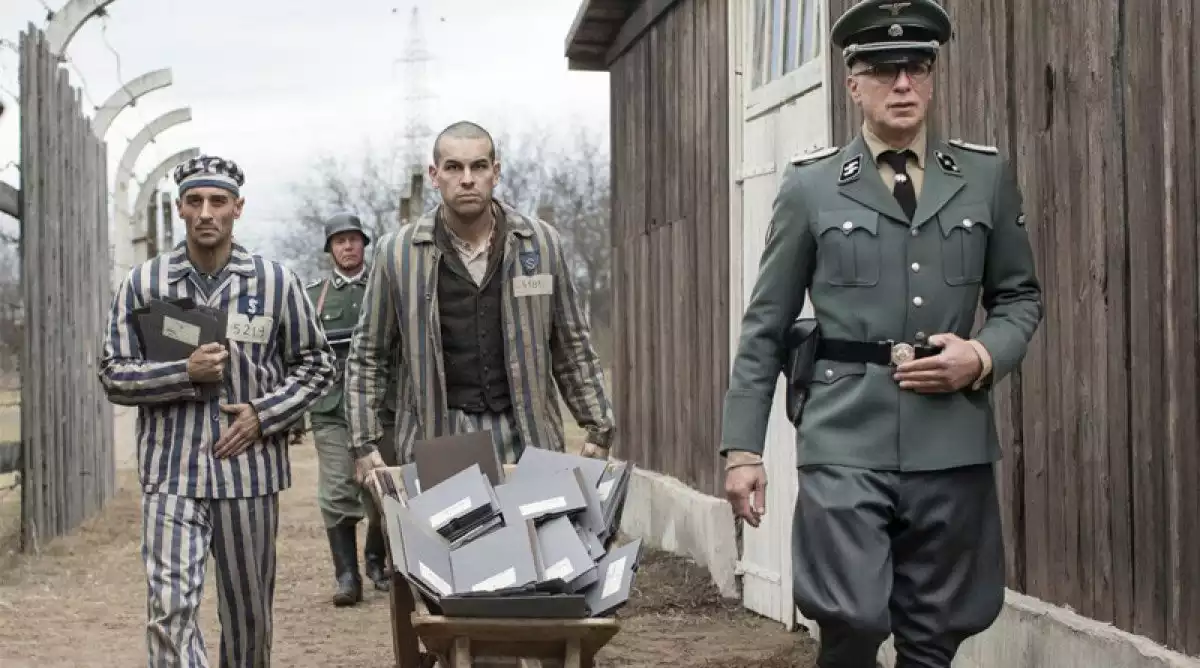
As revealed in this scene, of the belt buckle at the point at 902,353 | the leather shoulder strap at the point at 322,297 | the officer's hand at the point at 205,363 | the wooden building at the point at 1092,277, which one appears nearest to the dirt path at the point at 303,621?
the wooden building at the point at 1092,277

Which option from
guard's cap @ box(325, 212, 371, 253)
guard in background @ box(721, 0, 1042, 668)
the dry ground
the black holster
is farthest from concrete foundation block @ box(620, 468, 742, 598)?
guard in background @ box(721, 0, 1042, 668)

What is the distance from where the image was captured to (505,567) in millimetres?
4555

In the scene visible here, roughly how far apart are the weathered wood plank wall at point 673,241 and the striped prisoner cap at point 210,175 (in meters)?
4.36

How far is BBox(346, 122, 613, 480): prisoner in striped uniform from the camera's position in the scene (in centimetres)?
581

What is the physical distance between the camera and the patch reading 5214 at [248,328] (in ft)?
18.9

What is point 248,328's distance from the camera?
5.78 m

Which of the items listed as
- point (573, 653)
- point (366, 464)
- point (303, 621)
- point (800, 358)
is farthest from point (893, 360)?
point (303, 621)

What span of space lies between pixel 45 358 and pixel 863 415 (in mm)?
8801

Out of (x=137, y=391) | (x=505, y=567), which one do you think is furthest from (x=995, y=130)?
(x=137, y=391)

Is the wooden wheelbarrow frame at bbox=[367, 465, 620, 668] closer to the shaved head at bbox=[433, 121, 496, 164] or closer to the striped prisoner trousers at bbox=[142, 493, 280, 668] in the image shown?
the striped prisoner trousers at bbox=[142, 493, 280, 668]

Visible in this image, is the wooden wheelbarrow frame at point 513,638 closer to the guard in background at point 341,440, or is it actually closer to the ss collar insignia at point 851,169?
the ss collar insignia at point 851,169

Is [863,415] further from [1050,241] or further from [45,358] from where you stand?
[45,358]

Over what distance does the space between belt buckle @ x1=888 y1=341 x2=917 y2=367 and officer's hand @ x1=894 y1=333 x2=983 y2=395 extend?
0.07 feet

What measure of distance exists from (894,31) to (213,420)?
8.50 feet
